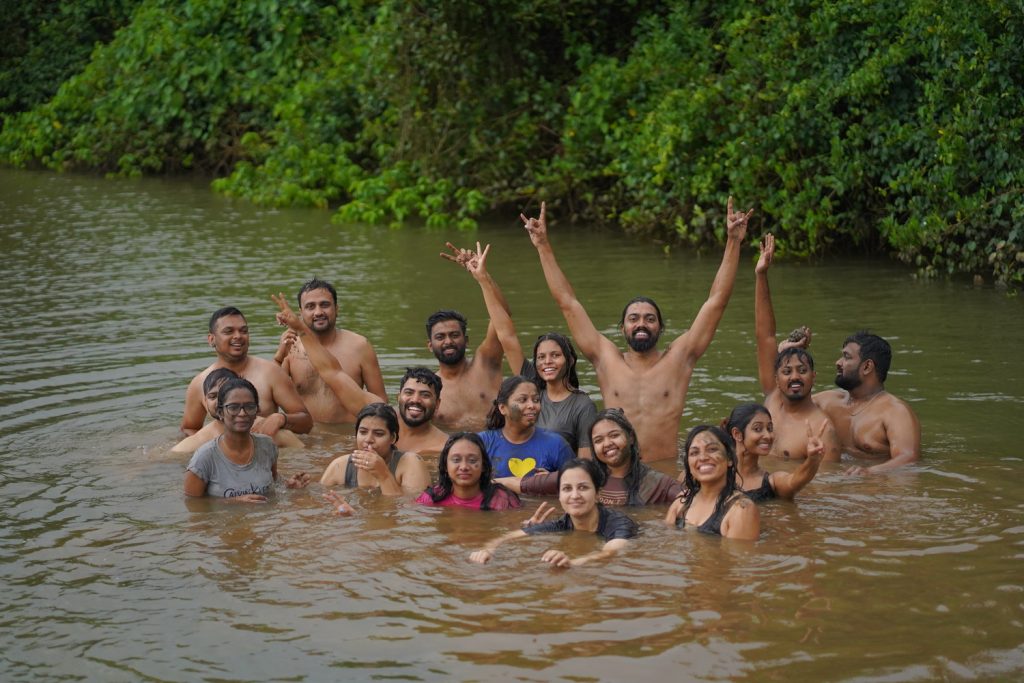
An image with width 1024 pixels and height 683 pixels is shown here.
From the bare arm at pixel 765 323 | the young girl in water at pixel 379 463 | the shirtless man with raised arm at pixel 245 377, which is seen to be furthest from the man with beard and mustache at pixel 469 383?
the bare arm at pixel 765 323

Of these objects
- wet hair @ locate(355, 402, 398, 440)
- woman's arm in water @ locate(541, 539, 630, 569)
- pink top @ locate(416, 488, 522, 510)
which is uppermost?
wet hair @ locate(355, 402, 398, 440)

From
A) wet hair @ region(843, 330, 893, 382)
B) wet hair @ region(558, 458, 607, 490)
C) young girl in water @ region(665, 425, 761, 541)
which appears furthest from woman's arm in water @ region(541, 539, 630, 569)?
wet hair @ region(843, 330, 893, 382)

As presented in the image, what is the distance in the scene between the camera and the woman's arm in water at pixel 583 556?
7375 millimetres

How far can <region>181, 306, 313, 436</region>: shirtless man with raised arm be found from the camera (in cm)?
1032

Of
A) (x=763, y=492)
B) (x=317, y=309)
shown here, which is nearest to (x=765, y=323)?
(x=763, y=492)

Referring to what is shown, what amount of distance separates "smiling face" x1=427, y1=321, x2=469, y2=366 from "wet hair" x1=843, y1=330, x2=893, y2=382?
9.26 feet

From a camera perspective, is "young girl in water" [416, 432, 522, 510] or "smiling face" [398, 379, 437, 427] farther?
"smiling face" [398, 379, 437, 427]

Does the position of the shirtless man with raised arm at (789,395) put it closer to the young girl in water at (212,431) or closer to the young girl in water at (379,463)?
the young girl in water at (379,463)

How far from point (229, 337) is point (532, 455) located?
2639 millimetres

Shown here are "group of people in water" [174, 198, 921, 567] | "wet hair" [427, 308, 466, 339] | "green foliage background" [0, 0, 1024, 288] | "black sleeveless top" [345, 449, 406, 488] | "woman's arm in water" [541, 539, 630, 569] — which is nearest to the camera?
"woman's arm in water" [541, 539, 630, 569]

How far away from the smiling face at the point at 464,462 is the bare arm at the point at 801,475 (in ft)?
5.81

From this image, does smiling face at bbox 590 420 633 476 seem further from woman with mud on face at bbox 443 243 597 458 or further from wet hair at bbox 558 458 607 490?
woman with mud on face at bbox 443 243 597 458

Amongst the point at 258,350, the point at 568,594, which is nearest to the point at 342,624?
the point at 568,594

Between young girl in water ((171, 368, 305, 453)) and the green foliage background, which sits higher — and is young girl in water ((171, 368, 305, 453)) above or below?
below
